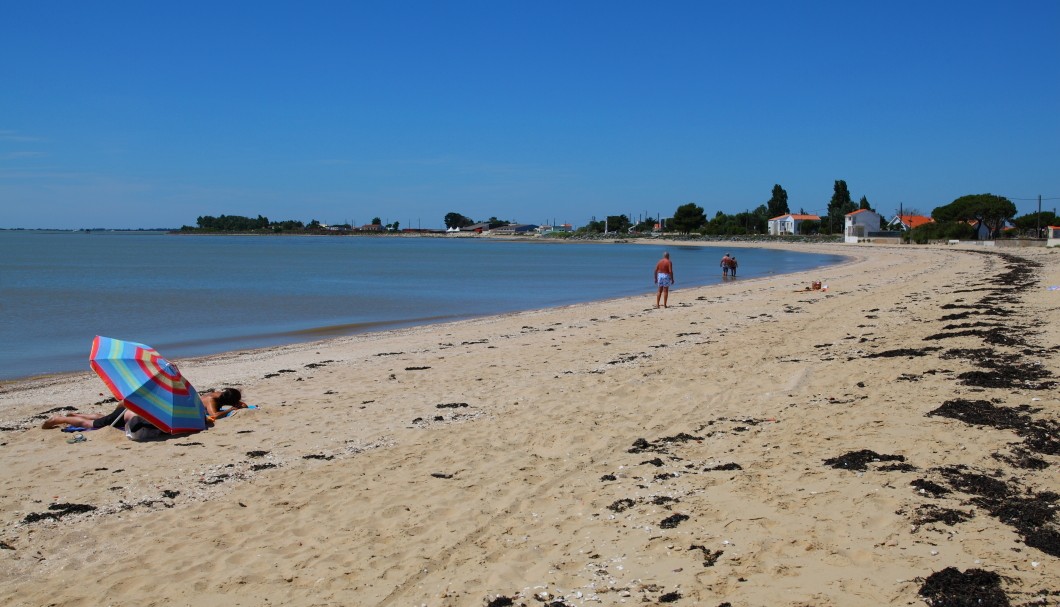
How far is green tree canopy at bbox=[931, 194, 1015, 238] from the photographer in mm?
88550

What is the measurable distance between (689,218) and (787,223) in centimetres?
2475

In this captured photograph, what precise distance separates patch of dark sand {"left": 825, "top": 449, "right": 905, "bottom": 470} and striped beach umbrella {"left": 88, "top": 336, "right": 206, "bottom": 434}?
606cm

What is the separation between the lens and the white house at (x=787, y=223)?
139625 mm

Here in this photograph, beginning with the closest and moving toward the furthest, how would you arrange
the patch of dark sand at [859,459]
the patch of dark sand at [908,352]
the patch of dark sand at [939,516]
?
the patch of dark sand at [939,516] → the patch of dark sand at [859,459] → the patch of dark sand at [908,352]

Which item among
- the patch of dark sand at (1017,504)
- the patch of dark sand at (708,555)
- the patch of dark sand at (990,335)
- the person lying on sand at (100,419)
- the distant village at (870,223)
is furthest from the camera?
the distant village at (870,223)

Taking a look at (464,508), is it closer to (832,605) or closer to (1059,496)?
(832,605)

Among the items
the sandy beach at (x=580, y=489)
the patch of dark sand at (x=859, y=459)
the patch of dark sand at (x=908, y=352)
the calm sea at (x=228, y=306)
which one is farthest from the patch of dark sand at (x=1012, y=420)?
the calm sea at (x=228, y=306)

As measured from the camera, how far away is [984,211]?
89.4 meters

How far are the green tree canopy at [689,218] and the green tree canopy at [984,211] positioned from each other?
223 ft

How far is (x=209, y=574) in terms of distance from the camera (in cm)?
462

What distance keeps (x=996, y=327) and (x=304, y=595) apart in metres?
11.5

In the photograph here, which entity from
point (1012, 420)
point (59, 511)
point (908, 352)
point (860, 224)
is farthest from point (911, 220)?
point (59, 511)

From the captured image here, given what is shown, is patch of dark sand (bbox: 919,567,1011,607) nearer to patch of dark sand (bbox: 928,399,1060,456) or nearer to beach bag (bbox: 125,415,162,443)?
patch of dark sand (bbox: 928,399,1060,456)

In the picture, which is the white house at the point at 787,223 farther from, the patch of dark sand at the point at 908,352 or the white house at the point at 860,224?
the patch of dark sand at the point at 908,352
